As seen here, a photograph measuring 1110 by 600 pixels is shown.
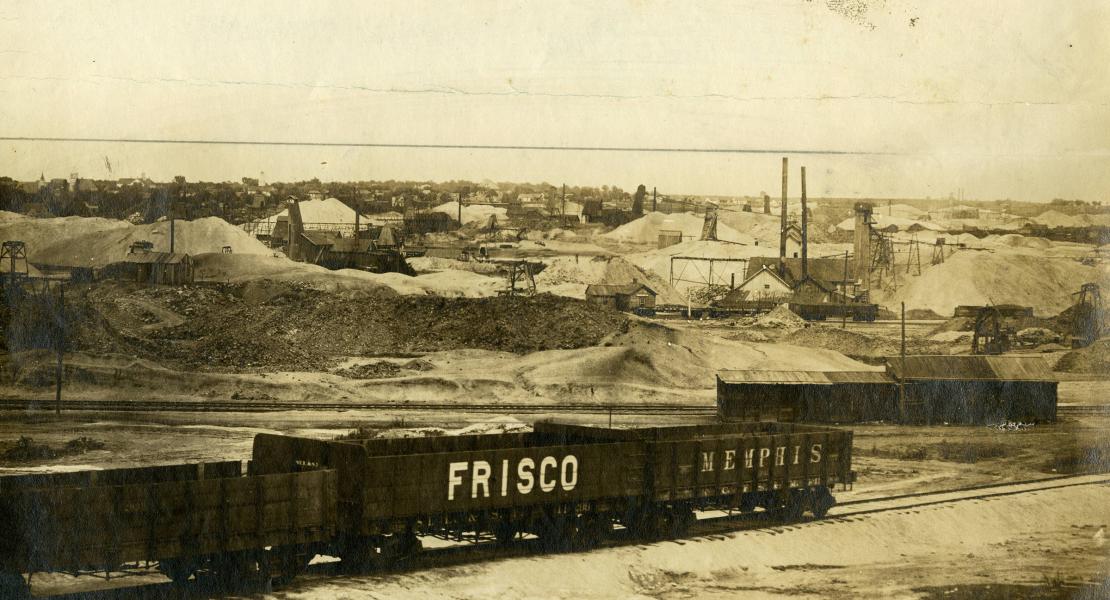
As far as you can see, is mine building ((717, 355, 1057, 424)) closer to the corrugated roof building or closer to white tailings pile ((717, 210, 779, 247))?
white tailings pile ((717, 210, 779, 247))

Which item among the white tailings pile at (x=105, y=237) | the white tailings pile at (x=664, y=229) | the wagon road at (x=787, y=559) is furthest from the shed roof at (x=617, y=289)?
the wagon road at (x=787, y=559)

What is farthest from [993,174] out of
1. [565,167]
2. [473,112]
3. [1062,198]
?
[473,112]

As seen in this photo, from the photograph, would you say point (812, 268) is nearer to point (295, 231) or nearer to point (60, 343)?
point (295, 231)

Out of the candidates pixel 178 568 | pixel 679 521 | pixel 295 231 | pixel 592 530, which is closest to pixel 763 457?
pixel 679 521

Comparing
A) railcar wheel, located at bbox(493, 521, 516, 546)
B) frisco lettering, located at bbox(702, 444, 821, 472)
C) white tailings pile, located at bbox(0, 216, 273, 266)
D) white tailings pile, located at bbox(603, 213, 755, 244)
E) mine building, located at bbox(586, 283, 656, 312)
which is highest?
white tailings pile, located at bbox(603, 213, 755, 244)

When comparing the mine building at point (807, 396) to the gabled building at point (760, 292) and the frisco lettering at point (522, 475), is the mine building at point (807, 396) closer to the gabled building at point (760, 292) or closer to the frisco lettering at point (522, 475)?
the gabled building at point (760, 292)

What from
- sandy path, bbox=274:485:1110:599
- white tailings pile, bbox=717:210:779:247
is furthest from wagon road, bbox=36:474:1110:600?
white tailings pile, bbox=717:210:779:247
